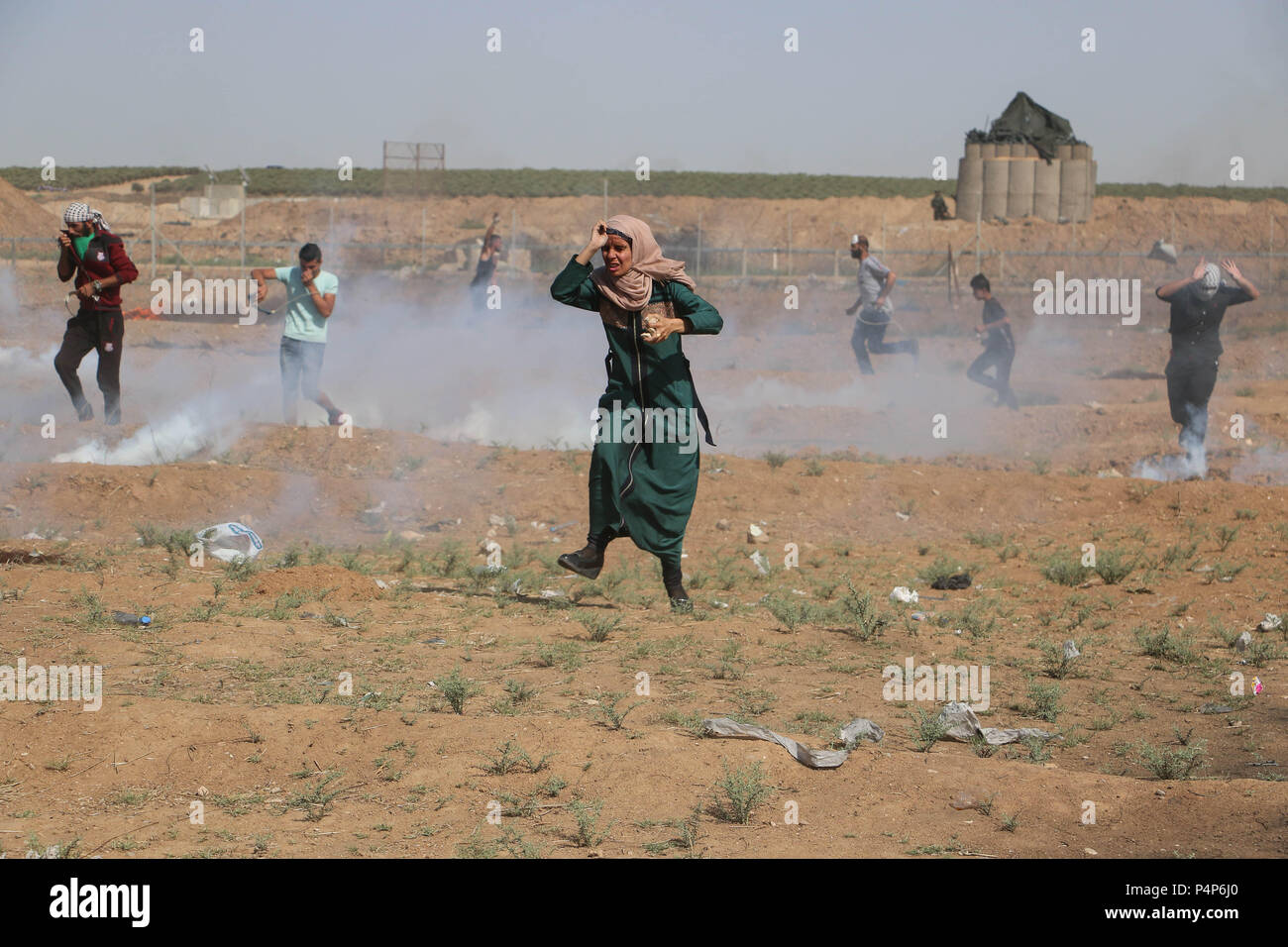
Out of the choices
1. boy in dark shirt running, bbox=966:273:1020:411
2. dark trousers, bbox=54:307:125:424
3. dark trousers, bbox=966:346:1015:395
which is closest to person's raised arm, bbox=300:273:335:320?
dark trousers, bbox=54:307:125:424

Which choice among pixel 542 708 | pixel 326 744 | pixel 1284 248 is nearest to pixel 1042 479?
pixel 542 708

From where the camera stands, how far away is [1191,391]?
11.4 meters

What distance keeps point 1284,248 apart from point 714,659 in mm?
43769

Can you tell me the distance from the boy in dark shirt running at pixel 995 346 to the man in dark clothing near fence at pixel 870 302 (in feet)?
2.63

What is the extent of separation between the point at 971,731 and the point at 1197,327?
721cm

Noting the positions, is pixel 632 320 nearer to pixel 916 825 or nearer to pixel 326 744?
pixel 326 744

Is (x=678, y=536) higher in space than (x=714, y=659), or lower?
higher

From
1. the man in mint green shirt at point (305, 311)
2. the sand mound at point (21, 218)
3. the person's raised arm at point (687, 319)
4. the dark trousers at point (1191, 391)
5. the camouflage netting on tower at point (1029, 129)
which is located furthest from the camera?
the camouflage netting on tower at point (1029, 129)

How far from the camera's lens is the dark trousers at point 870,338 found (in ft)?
49.8

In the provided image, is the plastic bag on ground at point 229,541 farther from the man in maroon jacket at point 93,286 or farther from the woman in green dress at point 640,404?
the man in maroon jacket at point 93,286

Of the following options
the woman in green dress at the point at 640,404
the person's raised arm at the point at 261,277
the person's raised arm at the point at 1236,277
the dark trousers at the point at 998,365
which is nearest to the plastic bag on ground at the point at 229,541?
the person's raised arm at the point at 261,277

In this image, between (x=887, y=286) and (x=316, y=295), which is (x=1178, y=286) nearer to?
(x=887, y=286)

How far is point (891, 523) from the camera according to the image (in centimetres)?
1040

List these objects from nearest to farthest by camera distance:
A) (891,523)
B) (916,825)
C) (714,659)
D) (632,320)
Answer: (916,825) < (714,659) < (632,320) < (891,523)
